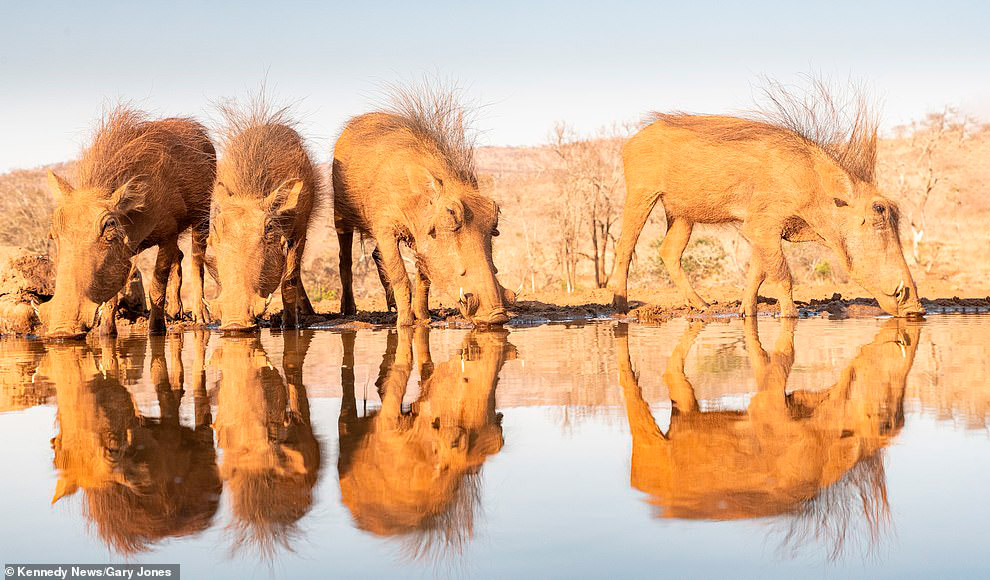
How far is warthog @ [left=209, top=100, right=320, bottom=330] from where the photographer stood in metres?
11.0

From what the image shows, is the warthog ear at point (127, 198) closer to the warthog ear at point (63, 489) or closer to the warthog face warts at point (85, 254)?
the warthog face warts at point (85, 254)

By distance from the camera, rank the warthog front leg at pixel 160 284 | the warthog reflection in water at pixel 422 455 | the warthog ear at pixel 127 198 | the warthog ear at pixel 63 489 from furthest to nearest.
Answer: the warthog front leg at pixel 160 284 → the warthog ear at pixel 127 198 → the warthog ear at pixel 63 489 → the warthog reflection in water at pixel 422 455

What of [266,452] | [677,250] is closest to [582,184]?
[677,250]

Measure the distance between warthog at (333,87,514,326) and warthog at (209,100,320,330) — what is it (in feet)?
2.41

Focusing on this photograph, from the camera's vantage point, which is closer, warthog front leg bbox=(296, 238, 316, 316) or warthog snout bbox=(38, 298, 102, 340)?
warthog snout bbox=(38, 298, 102, 340)

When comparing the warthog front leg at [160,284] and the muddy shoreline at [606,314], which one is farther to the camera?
the muddy shoreline at [606,314]

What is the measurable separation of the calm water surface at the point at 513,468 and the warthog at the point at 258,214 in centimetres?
346

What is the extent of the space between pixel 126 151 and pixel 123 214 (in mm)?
873

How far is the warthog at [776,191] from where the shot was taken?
12.4m

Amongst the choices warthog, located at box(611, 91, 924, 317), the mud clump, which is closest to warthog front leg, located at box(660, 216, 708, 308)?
warthog, located at box(611, 91, 924, 317)

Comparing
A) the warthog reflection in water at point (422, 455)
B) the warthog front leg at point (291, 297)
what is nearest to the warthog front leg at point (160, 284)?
the warthog front leg at point (291, 297)

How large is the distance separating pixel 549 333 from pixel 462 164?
2509mm

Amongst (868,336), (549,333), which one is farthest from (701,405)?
(549,333)
